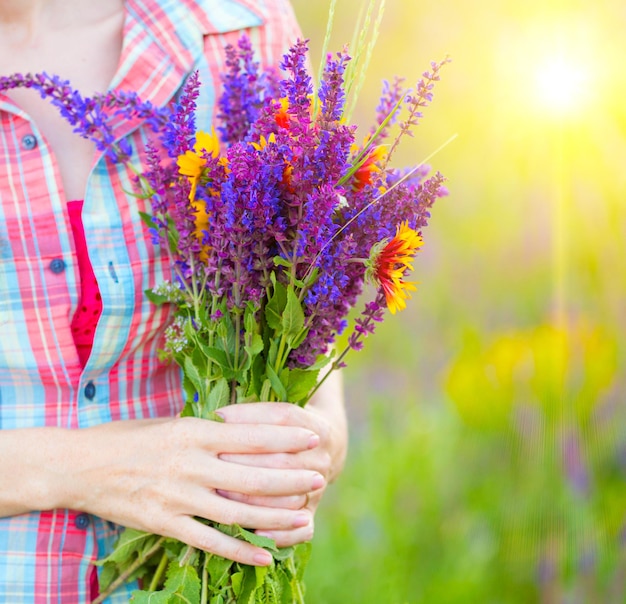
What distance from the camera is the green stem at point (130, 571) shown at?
1.09 m

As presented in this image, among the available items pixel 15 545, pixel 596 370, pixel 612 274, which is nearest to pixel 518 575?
pixel 596 370

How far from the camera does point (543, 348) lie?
226 centimetres

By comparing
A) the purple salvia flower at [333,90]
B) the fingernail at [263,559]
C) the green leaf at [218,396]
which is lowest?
the fingernail at [263,559]

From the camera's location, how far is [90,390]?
1172 mm

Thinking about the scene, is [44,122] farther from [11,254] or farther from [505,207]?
[505,207]

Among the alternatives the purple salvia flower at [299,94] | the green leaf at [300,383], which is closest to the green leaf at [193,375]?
the green leaf at [300,383]

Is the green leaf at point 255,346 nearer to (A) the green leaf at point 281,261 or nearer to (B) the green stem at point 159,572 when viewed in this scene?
(A) the green leaf at point 281,261

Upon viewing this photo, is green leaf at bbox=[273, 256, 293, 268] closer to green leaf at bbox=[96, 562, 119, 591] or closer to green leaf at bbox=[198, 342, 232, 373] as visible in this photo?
green leaf at bbox=[198, 342, 232, 373]

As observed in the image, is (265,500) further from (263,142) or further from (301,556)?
(263,142)

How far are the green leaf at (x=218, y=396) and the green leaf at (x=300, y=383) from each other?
77mm

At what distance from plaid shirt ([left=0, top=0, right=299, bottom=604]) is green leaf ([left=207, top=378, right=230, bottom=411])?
0.19 metres

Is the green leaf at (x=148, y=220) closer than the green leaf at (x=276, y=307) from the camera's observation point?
No

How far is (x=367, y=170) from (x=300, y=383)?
0.89 ft

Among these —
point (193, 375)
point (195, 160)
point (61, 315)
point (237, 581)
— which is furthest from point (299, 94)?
point (237, 581)
